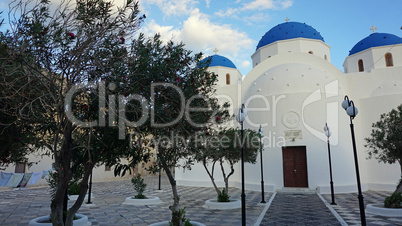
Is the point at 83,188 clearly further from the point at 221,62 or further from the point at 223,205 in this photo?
the point at 221,62

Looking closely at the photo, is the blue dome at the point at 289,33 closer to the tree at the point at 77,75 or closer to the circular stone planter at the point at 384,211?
the circular stone planter at the point at 384,211

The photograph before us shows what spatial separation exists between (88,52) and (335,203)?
12.3 m

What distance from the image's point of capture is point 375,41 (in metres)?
22.1

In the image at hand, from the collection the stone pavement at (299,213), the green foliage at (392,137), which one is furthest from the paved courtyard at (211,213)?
the green foliage at (392,137)

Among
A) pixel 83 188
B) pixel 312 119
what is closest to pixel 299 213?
pixel 83 188

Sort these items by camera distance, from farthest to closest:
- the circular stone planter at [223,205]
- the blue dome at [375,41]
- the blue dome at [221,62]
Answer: the blue dome at [221,62] < the blue dome at [375,41] < the circular stone planter at [223,205]

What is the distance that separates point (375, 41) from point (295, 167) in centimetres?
1352

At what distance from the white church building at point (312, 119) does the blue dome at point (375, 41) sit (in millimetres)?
973

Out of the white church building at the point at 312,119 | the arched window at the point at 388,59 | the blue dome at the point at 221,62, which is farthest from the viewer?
the blue dome at the point at 221,62

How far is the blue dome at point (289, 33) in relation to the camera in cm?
2261

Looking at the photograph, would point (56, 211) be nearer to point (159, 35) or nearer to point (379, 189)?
point (159, 35)

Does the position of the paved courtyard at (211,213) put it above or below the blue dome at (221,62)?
below

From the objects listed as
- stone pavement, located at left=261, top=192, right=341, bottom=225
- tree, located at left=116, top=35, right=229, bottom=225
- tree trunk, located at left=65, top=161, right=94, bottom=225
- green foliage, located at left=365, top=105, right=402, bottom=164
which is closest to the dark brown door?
stone pavement, located at left=261, top=192, right=341, bottom=225

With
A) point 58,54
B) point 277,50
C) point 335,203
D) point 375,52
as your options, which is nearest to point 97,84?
point 58,54
